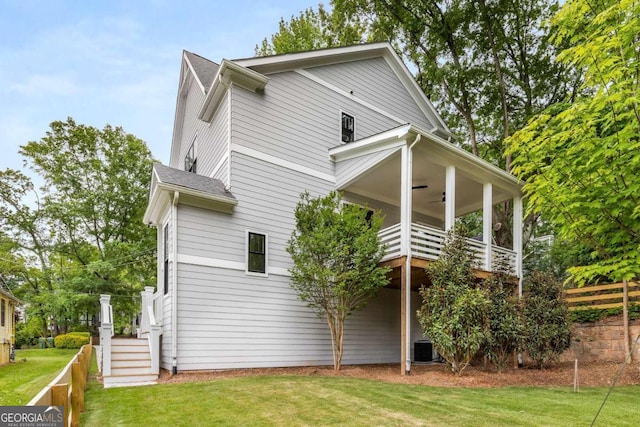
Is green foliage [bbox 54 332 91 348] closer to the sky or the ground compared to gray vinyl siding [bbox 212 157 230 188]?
closer to the ground

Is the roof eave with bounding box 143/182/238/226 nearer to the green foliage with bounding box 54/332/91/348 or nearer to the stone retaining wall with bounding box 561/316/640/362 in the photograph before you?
the stone retaining wall with bounding box 561/316/640/362

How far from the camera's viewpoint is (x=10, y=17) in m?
9.75

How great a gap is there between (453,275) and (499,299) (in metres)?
1.59

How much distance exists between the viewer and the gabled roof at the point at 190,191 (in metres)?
9.14

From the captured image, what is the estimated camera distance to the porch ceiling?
35.7 feet

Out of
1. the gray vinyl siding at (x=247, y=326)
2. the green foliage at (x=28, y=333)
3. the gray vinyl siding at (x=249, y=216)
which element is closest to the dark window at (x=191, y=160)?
the gray vinyl siding at (x=249, y=216)

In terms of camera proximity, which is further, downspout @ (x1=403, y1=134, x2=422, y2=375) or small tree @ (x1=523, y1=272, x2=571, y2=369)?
small tree @ (x1=523, y1=272, x2=571, y2=369)

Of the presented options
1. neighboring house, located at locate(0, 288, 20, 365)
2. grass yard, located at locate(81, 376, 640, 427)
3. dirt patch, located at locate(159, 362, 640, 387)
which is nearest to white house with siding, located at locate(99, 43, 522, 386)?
dirt patch, located at locate(159, 362, 640, 387)

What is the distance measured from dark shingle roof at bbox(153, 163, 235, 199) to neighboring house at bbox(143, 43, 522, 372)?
56mm

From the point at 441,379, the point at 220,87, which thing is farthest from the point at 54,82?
the point at 441,379

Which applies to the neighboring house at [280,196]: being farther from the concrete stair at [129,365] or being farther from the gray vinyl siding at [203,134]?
the concrete stair at [129,365]

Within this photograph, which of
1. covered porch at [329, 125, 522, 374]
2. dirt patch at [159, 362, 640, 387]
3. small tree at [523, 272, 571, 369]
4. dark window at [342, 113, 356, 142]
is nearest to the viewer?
dirt patch at [159, 362, 640, 387]

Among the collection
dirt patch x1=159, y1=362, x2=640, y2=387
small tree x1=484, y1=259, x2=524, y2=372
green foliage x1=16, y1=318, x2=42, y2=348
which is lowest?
green foliage x1=16, y1=318, x2=42, y2=348

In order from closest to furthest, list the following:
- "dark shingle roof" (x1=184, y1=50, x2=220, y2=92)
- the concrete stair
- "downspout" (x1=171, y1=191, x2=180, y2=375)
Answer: the concrete stair → "downspout" (x1=171, y1=191, x2=180, y2=375) → "dark shingle roof" (x1=184, y1=50, x2=220, y2=92)
